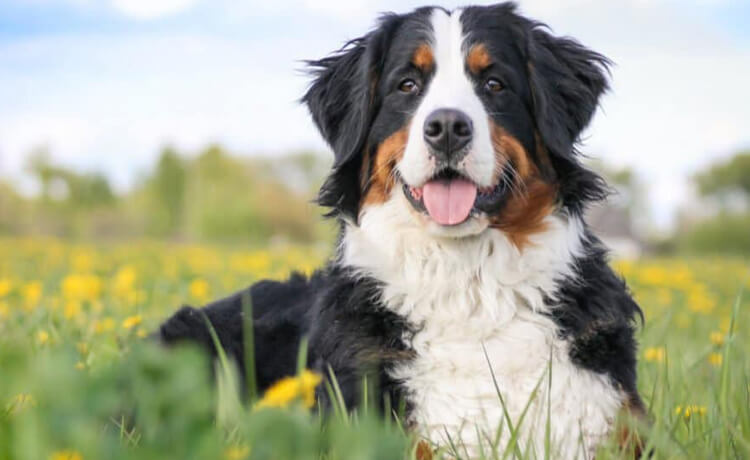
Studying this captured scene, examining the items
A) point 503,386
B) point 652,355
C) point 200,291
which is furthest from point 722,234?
point 503,386

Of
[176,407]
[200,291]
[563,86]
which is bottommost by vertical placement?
[200,291]

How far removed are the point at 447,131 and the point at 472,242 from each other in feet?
1.76

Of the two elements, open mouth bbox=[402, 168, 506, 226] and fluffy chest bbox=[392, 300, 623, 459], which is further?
open mouth bbox=[402, 168, 506, 226]

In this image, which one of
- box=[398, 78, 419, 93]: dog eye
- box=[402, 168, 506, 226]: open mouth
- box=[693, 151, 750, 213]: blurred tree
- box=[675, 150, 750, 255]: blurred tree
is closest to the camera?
box=[402, 168, 506, 226]: open mouth

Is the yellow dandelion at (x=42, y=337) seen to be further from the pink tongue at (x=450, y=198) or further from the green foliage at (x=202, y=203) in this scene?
the green foliage at (x=202, y=203)

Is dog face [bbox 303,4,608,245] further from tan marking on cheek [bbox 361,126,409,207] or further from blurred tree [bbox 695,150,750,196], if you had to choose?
blurred tree [bbox 695,150,750,196]

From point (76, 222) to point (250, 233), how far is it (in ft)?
34.6

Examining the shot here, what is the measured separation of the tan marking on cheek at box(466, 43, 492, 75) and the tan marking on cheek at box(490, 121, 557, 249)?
0.86 ft

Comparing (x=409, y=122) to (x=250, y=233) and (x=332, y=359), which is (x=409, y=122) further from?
(x=250, y=233)

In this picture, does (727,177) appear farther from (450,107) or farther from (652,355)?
(450,107)

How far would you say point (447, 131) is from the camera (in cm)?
291

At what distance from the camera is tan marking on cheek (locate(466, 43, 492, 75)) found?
3.15 m

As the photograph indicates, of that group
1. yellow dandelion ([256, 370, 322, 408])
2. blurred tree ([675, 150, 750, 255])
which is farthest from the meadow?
blurred tree ([675, 150, 750, 255])

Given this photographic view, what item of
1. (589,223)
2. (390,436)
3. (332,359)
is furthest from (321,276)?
(390,436)
